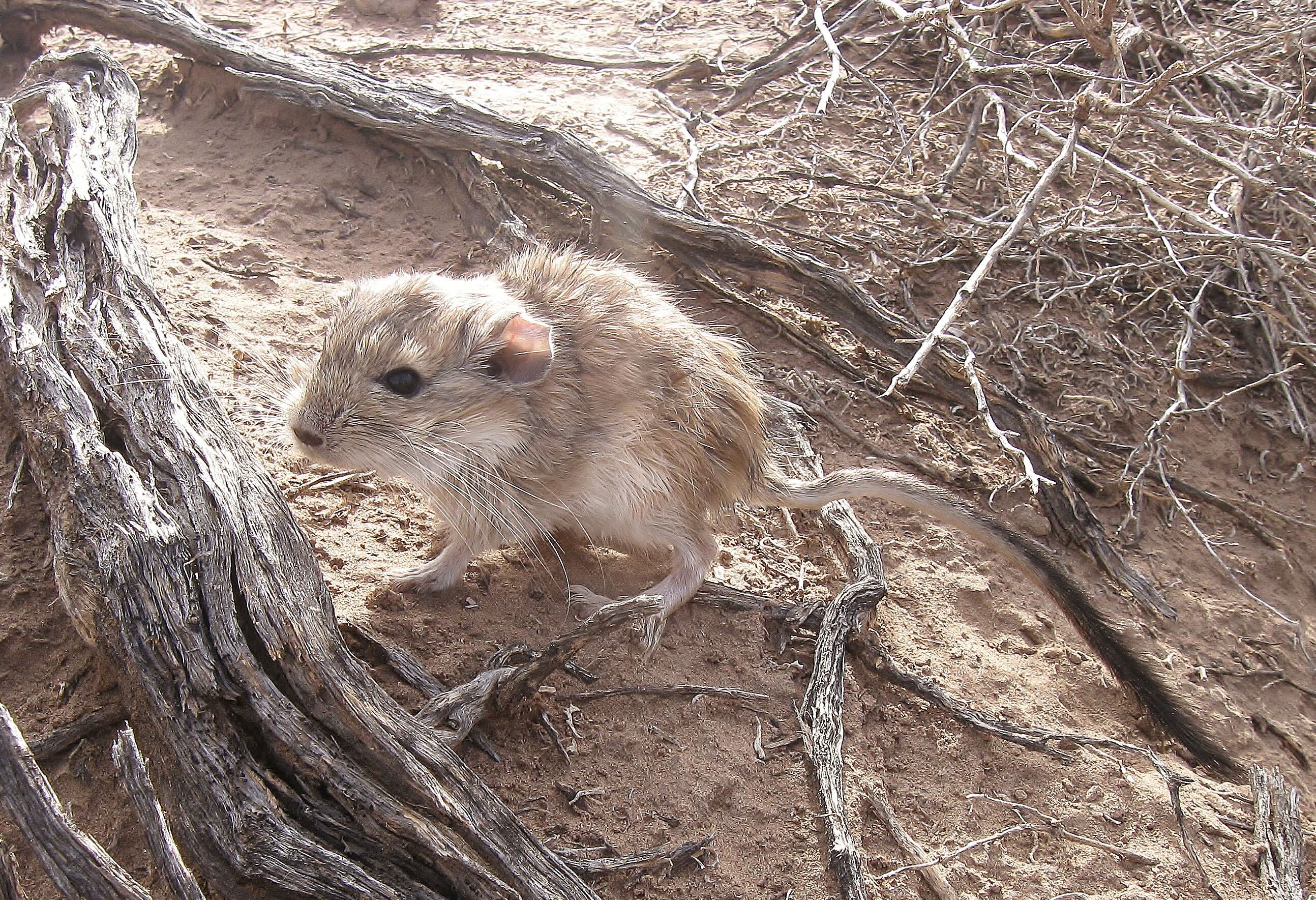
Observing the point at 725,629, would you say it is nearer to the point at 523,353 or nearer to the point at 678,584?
the point at 678,584

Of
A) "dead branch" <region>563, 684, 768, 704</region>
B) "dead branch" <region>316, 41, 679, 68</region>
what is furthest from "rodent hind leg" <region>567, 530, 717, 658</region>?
"dead branch" <region>316, 41, 679, 68</region>

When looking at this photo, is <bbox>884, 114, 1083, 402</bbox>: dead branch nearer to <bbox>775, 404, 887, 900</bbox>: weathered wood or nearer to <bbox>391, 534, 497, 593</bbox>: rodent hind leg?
<bbox>775, 404, 887, 900</bbox>: weathered wood

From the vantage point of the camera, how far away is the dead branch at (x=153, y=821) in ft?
6.40

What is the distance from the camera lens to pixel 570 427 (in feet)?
10.9

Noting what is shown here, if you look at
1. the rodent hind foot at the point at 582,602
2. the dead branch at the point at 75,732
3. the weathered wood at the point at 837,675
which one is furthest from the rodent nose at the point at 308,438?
the weathered wood at the point at 837,675

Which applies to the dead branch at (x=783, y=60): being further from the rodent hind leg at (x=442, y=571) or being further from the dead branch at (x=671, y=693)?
the dead branch at (x=671, y=693)

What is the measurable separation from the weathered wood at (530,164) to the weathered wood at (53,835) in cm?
343

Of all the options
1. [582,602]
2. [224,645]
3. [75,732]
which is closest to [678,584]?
[582,602]

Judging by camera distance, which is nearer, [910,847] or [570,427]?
[910,847]

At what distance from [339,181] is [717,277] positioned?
2105 mm

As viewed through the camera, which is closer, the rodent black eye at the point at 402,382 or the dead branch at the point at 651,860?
the dead branch at the point at 651,860

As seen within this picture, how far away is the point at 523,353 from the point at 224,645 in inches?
51.0

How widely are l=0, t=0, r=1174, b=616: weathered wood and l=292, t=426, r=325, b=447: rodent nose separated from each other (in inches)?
88.5

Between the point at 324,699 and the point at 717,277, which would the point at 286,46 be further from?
the point at 324,699
